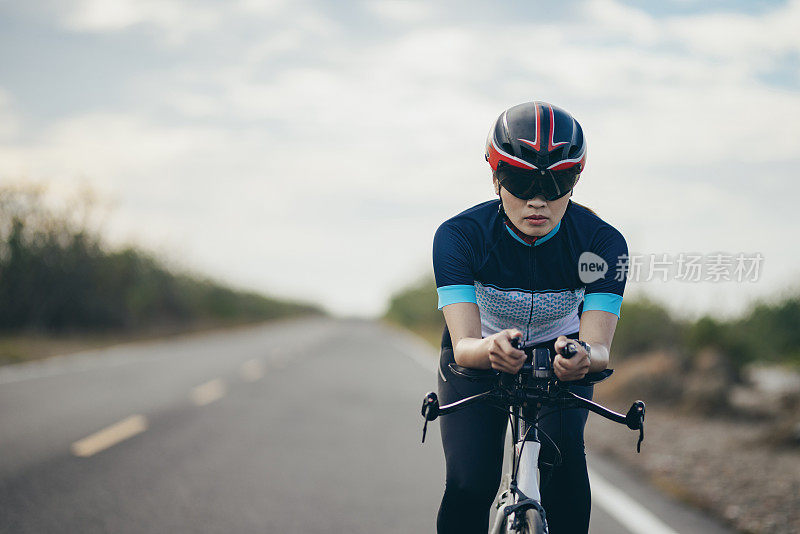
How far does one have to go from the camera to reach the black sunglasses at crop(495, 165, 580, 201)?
7.50 feet

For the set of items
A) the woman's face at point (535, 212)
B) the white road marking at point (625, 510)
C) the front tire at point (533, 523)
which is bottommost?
the white road marking at point (625, 510)

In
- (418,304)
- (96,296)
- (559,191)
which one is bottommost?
(418,304)

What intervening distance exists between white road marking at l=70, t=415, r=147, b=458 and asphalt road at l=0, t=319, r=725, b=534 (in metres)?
0.01

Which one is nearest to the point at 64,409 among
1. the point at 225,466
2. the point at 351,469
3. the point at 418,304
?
the point at 225,466

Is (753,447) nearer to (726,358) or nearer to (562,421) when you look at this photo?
(726,358)

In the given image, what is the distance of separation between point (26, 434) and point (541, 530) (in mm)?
6641

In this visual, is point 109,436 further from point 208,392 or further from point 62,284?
point 62,284

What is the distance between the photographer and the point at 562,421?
2.55 metres

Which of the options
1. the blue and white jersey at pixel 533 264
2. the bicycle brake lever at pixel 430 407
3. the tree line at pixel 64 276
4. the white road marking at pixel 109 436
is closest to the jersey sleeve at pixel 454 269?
the blue and white jersey at pixel 533 264

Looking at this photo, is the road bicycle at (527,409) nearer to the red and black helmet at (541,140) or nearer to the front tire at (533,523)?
the front tire at (533,523)

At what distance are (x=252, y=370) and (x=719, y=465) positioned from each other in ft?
34.6

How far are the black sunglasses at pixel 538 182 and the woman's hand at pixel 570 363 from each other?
1.71 ft

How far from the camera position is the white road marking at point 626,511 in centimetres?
467

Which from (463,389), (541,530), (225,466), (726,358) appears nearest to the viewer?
(541,530)
